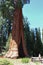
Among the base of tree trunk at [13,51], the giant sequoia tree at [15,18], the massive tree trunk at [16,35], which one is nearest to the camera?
the base of tree trunk at [13,51]

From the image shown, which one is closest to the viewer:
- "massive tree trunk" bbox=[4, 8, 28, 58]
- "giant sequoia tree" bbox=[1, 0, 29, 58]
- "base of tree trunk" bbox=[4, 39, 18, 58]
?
"base of tree trunk" bbox=[4, 39, 18, 58]

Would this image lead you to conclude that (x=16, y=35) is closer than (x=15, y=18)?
Yes

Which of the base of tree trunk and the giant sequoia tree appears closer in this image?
the base of tree trunk

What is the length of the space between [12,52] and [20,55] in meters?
1.64

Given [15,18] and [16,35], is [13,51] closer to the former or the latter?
[16,35]

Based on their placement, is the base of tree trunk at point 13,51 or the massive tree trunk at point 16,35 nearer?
the base of tree trunk at point 13,51

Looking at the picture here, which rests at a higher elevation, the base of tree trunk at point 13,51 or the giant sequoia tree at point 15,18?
the giant sequoia tree at point 15,18

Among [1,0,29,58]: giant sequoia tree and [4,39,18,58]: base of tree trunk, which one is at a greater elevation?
[1,0,29,58]: giant sequoia tree

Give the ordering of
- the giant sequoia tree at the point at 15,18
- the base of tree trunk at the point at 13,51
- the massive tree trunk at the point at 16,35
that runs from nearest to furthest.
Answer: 1. the base of tree trunk at the point at 13,51
2. the giant sequoia tree at the point at 15,18
3. the massive tree trunk at the point at 16,35

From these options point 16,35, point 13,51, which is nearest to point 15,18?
point 16,35

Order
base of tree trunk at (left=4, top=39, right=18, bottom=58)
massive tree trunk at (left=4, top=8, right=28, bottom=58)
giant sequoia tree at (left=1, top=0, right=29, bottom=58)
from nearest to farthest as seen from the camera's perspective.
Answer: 1. base of tree trunk at (left=4, top=39, right=18, bottom=58)
2. giant sequoia tree at (left=1, top=0, right=29, bottom=58)
3. massive tree trunk at (left=4, top=8, right=28, bottom=58)

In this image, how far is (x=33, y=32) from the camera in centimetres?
2650

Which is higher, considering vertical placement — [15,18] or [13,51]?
[15,18]

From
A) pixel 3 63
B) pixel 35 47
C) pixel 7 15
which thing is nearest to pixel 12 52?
pixel 7 15
